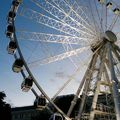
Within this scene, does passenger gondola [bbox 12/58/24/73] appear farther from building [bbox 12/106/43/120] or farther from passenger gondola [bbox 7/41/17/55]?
building [bbox 12/106/43/120]

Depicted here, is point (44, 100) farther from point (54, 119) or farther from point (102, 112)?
point (102, 112)

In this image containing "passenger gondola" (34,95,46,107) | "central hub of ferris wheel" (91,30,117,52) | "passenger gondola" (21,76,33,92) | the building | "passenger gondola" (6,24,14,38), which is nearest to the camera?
"passenger gondola" (34,95,46,107)

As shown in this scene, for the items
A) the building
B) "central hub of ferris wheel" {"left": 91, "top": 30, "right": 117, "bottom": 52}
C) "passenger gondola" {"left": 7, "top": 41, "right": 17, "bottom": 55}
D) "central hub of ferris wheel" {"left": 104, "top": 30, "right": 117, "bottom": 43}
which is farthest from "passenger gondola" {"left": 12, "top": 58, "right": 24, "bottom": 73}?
the building

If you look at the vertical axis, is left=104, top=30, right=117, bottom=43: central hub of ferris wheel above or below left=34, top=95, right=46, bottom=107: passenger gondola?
above

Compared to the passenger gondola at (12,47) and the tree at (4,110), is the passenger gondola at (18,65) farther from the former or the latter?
the tree at (4,110)

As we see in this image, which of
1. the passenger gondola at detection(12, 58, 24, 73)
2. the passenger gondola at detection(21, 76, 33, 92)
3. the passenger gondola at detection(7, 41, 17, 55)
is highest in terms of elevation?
the passenger gondola at detection(7, 41, 17, 55)

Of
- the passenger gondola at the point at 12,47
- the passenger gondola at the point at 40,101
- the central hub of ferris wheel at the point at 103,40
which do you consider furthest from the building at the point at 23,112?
the passenger gondola at the point at 40,101

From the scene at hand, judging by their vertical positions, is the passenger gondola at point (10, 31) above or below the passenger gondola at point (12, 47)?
above

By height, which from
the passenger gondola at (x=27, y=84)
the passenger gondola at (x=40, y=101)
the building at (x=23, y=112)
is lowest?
the passenger gondola at (x=40, y=101)

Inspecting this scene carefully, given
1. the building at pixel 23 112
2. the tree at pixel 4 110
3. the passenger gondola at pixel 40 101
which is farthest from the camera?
the building at pixel 23 112

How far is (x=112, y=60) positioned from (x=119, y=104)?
16.2 feet

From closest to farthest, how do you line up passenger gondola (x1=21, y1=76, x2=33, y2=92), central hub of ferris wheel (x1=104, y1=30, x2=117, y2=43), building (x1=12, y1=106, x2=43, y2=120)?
1. passenger gondola (x1=21, y1=76, x2=33, y2=92)
2. central hub of ferris wheel (x1=104, y1=30, x2=117, y2=43)
3. building (x1=12, y1=106, x2=43, y2=120)

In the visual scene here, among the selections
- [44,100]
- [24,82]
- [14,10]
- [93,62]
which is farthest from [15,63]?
[93,62]

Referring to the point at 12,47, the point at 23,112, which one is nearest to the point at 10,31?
the point at 12,47
